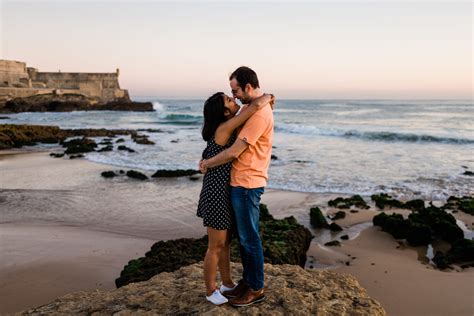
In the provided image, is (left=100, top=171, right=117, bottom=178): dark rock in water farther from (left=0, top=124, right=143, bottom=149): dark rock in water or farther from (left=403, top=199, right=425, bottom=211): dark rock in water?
(left=0, top=124, right=143, bottom=149): dark rock in water

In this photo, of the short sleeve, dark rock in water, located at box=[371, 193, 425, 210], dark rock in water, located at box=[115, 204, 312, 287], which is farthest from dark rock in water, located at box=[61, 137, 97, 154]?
the short sleeve

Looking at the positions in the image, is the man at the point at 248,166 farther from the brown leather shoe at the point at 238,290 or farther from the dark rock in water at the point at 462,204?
the dark rock in water at the point at 462,204

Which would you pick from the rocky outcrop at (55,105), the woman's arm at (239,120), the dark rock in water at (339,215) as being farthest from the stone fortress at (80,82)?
the woman's arm at (239,120)

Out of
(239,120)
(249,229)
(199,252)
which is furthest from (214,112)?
(199,252)

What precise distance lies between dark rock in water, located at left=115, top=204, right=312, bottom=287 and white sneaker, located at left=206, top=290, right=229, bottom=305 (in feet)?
4.70

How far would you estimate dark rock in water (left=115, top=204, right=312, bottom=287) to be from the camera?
188 inches

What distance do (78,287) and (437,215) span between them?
6.20 meters

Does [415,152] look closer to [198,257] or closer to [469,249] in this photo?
[469,249]

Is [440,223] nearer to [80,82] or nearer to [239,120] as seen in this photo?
[239,120]

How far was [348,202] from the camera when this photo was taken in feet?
30.3

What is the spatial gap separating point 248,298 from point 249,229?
2.02 feet

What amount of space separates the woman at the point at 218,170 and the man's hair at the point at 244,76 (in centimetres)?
14

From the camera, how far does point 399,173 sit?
13.1m

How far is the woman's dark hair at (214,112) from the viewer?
9.98 feet
